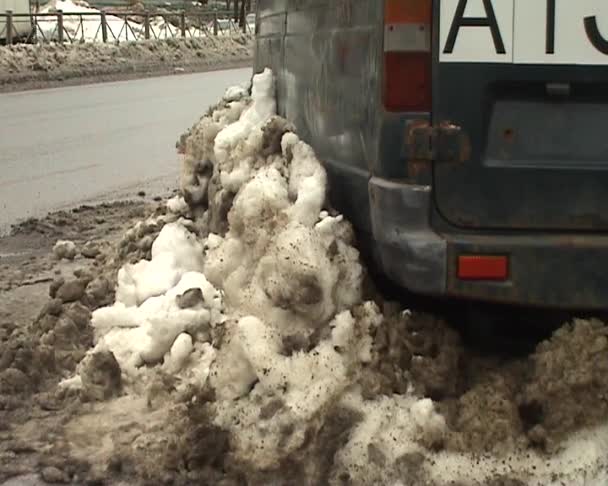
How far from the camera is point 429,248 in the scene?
3.67 m

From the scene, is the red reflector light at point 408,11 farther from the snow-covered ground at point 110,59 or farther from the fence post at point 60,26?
the fence post at point 60,26

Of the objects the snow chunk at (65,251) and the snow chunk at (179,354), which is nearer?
the snow chunk at (179,354)

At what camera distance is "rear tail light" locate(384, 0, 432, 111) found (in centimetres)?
360

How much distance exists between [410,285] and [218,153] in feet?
5.97

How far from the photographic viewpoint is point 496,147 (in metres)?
A: 3.63

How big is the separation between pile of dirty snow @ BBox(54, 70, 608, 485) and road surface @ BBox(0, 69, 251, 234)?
150 inches

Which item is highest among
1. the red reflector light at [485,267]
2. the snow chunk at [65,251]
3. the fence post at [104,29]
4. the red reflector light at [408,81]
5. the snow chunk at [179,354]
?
the red reflector light at [408,81]

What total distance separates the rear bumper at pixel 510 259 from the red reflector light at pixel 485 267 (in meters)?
0.02

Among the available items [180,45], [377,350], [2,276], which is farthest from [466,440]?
[180,45]

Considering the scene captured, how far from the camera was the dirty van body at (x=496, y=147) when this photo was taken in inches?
139

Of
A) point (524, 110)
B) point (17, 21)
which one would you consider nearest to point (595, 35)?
point (524, 110)

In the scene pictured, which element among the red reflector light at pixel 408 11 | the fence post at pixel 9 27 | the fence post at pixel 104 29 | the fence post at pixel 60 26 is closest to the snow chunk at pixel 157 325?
the red reflector light at pixel 408 11

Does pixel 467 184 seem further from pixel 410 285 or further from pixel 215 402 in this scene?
pixel 215 402

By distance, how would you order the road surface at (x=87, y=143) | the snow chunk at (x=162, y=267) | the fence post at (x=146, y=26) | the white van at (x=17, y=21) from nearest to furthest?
1. the snow chunk at (x=162, y=267)
2. the road surface at (x=87, y=143)
3. the white van at (x=17, y=21)
4. the fence post at (x=146, y=26)
